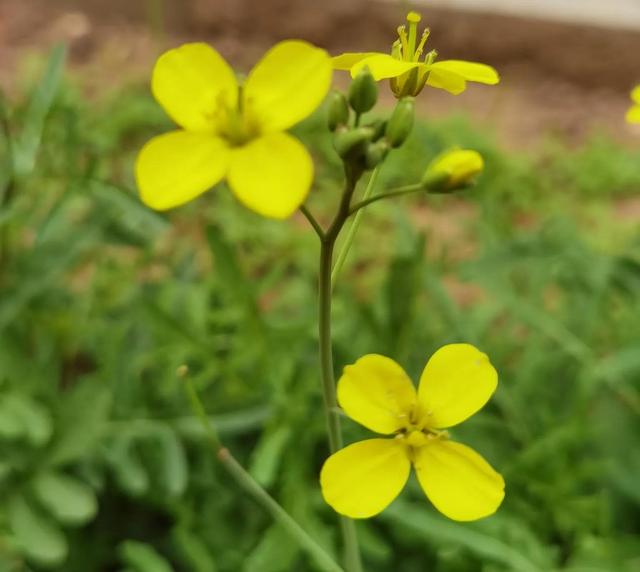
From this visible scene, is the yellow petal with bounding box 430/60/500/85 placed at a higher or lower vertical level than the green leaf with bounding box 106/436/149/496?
higher

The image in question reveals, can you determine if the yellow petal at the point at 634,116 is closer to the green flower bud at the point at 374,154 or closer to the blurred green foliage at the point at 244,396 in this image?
the green flower bud at the point at 374,154

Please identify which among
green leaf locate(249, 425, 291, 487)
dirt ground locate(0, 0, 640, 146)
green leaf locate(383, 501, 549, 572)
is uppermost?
Result: green leaf locate(249, 425, 291, 487)

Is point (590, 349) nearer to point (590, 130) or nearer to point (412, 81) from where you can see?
point (412, 81)

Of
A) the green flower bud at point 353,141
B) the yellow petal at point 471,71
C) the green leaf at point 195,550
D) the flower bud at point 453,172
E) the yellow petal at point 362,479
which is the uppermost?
the yellow petal at point 471,71

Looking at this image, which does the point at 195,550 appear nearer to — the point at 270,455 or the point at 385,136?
the point at 270,455

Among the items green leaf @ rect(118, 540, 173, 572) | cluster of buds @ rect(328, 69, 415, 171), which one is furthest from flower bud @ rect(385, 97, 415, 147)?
green leaf @ rect(118, 540, 173, 572)

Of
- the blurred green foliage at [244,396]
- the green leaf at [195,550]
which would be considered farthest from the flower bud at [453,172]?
the green leaf at [195,550]

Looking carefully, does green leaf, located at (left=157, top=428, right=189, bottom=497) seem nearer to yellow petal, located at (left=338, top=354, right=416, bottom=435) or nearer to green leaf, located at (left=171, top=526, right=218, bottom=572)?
green leaf, located at (left=171, top=526, right=218, bottom=572)
